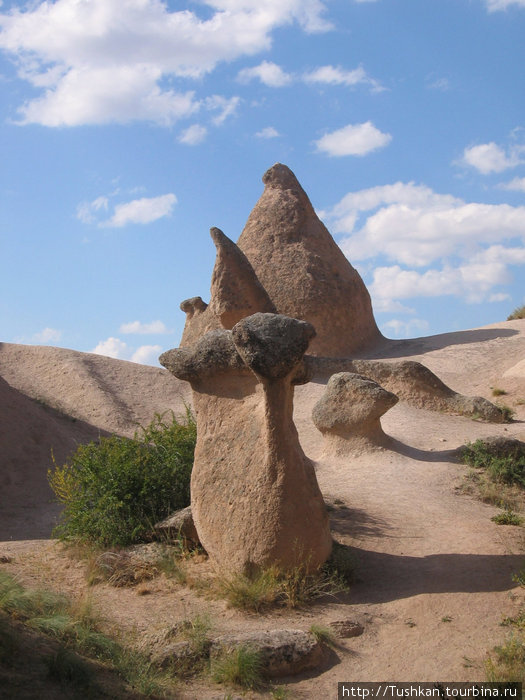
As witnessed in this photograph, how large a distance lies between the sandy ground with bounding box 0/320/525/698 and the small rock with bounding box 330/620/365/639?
0.06 metres

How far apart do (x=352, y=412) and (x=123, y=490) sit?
3.65 meters

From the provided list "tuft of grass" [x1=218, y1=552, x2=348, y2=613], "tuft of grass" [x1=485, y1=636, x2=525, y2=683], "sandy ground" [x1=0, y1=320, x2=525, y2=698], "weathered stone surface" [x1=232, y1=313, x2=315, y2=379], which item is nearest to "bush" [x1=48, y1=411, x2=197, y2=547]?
"sandy ground" [x1=0, y1=320, x2=525, y2=698]

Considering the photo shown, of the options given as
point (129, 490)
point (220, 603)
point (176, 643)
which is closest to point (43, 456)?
point (129, 490)

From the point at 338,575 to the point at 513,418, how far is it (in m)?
7.79

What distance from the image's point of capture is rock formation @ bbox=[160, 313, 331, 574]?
5379 millimetres

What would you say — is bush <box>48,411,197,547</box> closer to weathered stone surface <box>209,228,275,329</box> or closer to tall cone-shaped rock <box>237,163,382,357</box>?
weathered stone surface <box>209,228,275,329</box>

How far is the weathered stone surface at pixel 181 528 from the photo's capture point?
260 inches

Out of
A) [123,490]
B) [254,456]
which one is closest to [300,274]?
[123,490]

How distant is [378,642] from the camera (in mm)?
4812

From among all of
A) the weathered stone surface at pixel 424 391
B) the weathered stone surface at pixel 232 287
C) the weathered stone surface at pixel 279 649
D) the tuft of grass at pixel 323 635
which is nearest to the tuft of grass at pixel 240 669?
the weathered stone surface at pixel 279 649

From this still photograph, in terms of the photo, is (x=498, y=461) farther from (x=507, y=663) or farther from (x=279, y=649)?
(x=279, y=649)

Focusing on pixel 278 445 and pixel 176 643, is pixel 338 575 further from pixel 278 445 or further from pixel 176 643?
pixel 176 643

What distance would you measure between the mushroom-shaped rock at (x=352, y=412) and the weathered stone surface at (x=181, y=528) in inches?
142

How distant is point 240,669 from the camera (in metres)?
4.21
